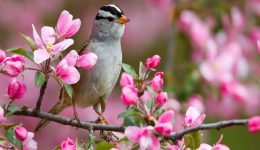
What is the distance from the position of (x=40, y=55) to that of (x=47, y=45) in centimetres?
9

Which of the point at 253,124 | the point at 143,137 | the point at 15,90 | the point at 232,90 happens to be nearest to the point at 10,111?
the point at 15,90

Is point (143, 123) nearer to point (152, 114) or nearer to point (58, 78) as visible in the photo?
point (152, 114)

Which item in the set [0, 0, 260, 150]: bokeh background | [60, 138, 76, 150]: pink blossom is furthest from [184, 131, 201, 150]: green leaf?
[0, 0, 260, 150]: bokeh background

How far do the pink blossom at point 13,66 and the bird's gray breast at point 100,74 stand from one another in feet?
2.82

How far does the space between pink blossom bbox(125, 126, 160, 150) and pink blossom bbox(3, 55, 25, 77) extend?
0.46 metres

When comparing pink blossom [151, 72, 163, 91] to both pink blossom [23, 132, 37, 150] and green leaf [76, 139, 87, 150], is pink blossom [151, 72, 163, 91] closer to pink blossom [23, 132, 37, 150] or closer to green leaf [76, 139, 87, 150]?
green leaf [76, 139, 87, 150]

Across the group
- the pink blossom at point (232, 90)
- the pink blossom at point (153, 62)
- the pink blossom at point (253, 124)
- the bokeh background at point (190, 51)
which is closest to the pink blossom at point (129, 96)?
the pink blossom at point (153, 62)

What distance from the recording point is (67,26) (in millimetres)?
2662

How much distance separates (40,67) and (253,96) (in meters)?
3.15

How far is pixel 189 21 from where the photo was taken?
16.1 ft

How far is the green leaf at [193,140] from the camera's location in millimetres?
2457

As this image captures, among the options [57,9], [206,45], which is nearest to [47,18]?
[57,9]

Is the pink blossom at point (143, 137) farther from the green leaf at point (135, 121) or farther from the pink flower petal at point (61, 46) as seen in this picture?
the pink flower petal at point (61, 46)

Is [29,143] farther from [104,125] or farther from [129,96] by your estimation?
[129,96]
